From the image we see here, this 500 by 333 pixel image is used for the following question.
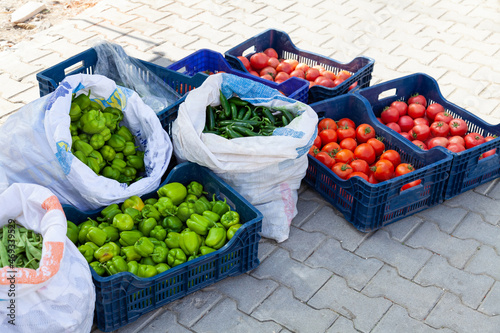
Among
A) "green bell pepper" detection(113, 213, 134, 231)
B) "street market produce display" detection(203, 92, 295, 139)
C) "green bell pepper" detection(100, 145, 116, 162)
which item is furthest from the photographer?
"street market produce display" detection(203, 92, 295, 139)

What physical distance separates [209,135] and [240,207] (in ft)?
1.59

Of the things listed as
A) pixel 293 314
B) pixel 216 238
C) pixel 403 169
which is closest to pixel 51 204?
pixel 216 238

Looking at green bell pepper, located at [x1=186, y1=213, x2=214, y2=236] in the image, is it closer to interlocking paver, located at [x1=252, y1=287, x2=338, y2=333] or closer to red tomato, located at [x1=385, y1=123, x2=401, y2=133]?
interlocking paver, located at [x1=252, y1=287, x2=338, y2=333]

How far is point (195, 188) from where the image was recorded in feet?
12.3

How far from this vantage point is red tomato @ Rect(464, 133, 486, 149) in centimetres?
419

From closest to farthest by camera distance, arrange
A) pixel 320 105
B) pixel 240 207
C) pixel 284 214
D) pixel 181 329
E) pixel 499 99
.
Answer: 1. pixel 181 329
2. pixel 240 207
3. pixel 284 214
4. pixel 320 105
5. pixel 499 99

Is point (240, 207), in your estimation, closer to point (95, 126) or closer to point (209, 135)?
point (209, 135)

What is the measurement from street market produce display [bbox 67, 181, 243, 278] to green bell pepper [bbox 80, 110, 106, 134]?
1.64ft

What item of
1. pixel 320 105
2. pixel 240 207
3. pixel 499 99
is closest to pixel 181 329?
pixel 240 207

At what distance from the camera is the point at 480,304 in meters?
3.39

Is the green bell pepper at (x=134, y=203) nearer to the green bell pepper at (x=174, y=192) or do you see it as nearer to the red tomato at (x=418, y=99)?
the green bell pepper at (x=174, y=192)

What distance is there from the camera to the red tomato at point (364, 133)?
4312mm

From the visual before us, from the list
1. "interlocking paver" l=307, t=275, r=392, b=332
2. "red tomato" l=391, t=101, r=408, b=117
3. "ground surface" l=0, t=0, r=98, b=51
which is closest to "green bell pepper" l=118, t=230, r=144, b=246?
"interlocking paver" l=307, t=275, r=392, b=332

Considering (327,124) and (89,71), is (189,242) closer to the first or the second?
(327,124)
